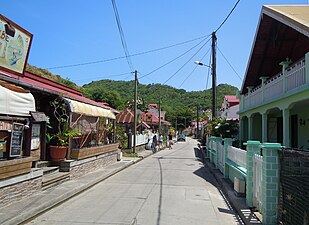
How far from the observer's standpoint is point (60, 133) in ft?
38.1

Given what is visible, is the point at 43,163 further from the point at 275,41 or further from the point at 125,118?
the point at 125,118

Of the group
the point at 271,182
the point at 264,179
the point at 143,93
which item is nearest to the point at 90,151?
the point at 264,179

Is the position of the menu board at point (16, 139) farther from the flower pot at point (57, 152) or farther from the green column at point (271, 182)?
the green column at point (271, 182)

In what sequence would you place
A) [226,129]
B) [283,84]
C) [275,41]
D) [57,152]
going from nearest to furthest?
[57,152]
[283,84]
[275,41]
[226,129]

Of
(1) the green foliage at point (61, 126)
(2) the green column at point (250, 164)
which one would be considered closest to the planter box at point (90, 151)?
(1) the green foliage at point (61, 126)

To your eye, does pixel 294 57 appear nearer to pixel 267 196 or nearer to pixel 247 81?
pixel 247 81

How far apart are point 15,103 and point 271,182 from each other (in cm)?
612

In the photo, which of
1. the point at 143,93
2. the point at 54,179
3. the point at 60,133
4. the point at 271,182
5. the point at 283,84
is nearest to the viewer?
the point at 271,182

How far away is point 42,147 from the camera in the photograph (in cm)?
1114

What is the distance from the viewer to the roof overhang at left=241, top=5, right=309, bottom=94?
12.2 m

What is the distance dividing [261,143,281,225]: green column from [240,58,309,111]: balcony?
512 cm

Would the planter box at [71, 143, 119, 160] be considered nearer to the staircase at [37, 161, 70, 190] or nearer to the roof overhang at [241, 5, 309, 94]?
the staircase at [37, 161, 70, 190]

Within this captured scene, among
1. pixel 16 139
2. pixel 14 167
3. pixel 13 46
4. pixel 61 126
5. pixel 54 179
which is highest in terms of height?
pixel 13 46

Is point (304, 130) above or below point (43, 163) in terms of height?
above
